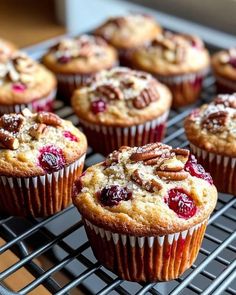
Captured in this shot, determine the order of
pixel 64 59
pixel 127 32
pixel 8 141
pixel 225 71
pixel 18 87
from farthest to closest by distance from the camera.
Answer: pixel 127 32 → pixel 64 59 → pixel 225 71 → pixel 18 87 → pixel 8 141

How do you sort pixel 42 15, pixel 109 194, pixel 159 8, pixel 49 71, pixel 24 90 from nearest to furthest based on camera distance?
pixel 109 194 → pixel 24 90 → pixel 49 71 → pixel 159 8 → pixel 42 15

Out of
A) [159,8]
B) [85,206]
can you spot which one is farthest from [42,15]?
[85,206]

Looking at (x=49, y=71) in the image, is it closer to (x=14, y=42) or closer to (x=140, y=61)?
(x=140, y=61)

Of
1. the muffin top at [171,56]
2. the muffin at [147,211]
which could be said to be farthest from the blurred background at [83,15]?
the muffin at [147,211]

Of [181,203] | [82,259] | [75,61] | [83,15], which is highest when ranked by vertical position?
[181,203]

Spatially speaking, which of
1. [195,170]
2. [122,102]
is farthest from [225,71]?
[195,170]

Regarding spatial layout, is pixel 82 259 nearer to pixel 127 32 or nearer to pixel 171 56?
pixel 171 56

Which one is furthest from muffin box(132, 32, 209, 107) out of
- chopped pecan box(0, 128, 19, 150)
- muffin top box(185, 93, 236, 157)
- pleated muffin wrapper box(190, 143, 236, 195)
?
chopped pecan box(0, 128, 19, 150)
